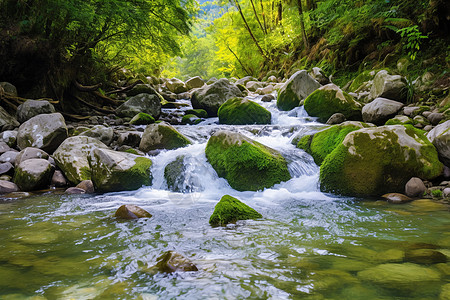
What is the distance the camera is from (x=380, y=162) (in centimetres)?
480

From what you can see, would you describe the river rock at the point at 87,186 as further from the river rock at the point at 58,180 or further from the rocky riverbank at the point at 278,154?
the river rock at the point at 58,180

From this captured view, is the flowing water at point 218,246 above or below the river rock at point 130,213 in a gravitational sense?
below

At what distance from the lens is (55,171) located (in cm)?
643

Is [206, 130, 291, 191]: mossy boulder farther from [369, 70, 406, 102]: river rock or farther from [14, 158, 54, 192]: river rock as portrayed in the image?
[369, 70, 406, 102]: river rock

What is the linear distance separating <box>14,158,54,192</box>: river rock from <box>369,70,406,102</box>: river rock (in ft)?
29.8

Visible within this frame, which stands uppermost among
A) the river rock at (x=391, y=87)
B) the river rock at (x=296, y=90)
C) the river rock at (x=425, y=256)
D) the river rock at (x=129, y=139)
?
the river rock at (x=296, y=90)

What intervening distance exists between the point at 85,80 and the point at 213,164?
9195 millimetres

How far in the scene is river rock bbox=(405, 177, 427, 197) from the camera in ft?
15.1

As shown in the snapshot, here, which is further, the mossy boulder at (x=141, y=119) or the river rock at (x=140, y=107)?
the river rock at (x=140, y=107)

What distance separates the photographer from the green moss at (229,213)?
3516 mm

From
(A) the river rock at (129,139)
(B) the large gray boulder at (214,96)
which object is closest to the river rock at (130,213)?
(A) the river rock at (129,139)

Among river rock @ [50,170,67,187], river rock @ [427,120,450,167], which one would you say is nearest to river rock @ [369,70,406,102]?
river rock @ [427,120,450,167]

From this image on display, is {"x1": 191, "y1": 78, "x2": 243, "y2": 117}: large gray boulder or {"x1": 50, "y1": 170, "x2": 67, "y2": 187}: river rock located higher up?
{"x1": 191, "y1": 78, "x2": 243, "y2": 117}: large gray boulder

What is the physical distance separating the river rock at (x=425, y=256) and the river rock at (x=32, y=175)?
6341mm
